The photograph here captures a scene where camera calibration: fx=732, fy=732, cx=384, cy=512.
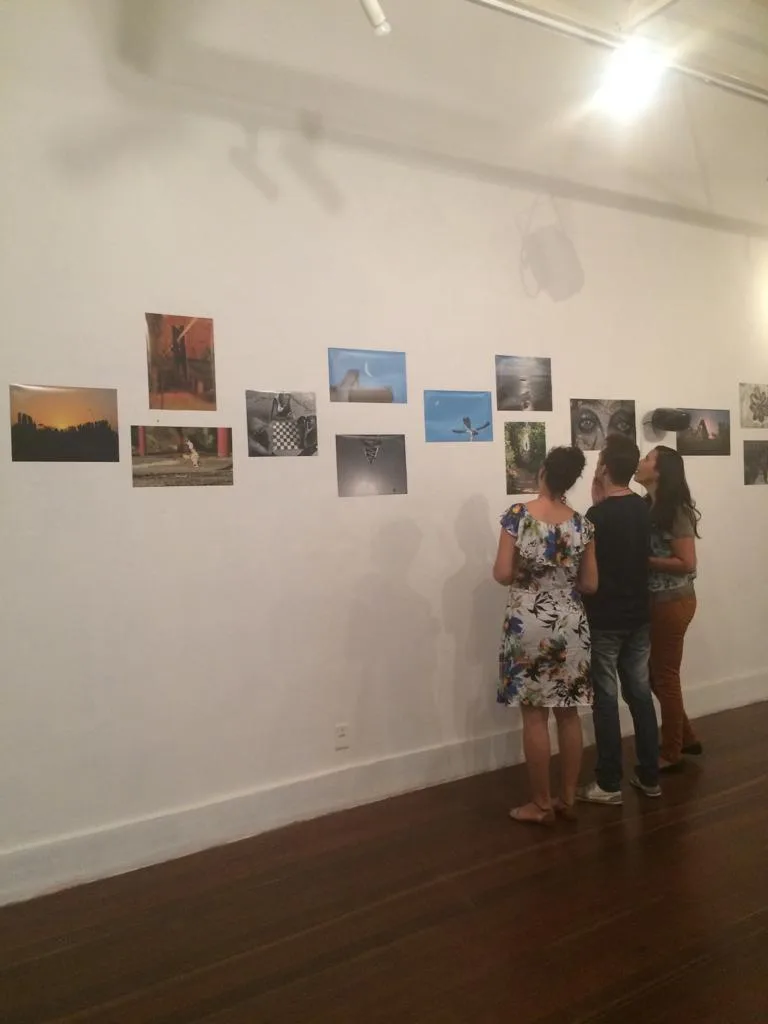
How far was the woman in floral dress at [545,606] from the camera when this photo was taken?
2855 mm

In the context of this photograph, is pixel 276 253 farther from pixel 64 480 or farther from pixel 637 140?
pixel 637 140

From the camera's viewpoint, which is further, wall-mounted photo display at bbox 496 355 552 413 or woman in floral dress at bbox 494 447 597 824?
wall-mounted photo display at bbox 496 355 552 413

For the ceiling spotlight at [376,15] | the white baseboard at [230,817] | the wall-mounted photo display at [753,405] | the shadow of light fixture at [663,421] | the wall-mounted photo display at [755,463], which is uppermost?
the ceiling spotlight at [376,15]

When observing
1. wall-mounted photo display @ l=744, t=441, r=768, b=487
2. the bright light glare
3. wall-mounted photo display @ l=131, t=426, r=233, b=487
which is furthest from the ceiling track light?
wall-mounted photo display @ l=131, t=426, r=233, b=487

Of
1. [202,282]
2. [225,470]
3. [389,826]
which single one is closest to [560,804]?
[389,826]

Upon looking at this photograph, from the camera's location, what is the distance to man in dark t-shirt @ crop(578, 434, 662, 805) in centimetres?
307

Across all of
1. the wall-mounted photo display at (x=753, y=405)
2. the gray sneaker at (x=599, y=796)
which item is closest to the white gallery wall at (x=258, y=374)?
the gray sneaker at (x=599, y=796)

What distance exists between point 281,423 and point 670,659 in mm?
2141

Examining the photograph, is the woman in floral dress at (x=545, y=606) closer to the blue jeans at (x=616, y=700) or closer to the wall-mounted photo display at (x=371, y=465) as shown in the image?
the blue jeans at (x=616, y=700)

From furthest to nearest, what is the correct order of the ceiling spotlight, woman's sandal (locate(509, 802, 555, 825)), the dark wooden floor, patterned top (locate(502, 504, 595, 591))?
1. woman's sandal (locate(509, 802, 555, 825))
2. patterned top (locate(502, 504, 595, 591))
3. the ceiling spotlight
4. the dark wooden floor

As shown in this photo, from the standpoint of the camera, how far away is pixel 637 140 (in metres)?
4.12

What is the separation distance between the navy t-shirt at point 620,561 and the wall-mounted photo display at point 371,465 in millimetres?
863

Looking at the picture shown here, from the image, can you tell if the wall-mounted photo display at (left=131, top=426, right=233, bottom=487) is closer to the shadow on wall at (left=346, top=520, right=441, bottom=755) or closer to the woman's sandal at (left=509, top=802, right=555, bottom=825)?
the shadow on wall at (left=346, top=520, right=441, bottom=755)

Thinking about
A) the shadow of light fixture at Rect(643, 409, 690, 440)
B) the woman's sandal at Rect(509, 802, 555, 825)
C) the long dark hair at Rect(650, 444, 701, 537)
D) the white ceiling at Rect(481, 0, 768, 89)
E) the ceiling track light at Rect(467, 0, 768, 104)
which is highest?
the white ceiling at Rect(481, 0, 768, 89)
